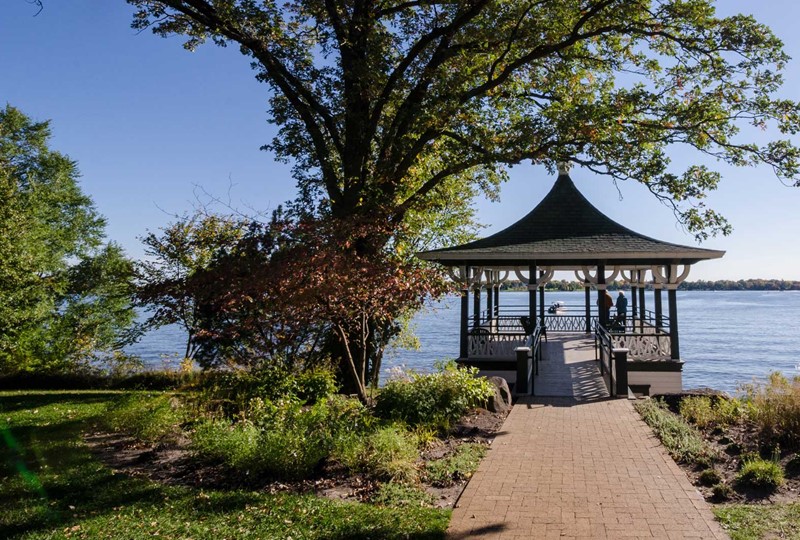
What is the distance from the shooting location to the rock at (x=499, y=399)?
10.7m

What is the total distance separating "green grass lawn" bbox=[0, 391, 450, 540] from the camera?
5.15 m

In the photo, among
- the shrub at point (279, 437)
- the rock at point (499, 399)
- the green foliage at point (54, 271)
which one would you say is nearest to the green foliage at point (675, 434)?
the rock at point (499, 399)

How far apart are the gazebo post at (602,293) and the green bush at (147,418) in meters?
11.9

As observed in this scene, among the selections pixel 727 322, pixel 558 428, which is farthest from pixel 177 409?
pixel 727 322

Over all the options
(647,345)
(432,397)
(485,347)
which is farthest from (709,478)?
(647,345)

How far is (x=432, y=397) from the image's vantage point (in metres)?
9.44

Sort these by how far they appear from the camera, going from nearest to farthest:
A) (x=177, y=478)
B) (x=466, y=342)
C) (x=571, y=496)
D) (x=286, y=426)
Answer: (x=571, y=496), (x=177, y=478), (x=286, y=426), (x=466, y=342)

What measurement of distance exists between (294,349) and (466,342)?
6.17 m

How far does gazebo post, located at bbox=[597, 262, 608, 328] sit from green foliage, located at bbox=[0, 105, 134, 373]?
1683 centimetres

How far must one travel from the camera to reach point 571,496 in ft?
20.1

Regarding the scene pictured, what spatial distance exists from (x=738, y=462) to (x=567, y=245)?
31.3ft

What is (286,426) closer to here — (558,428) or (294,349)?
(294,349)

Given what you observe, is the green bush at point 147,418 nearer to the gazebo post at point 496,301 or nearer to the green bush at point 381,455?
the green bush at point 381,455

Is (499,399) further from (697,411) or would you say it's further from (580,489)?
(580,489)
